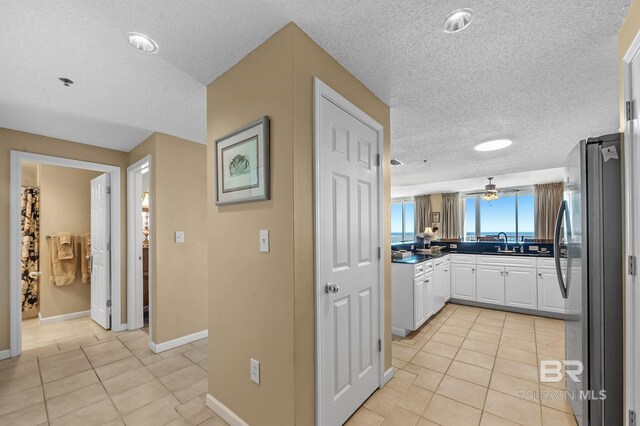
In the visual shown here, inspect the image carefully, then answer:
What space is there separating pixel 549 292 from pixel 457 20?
14.3 feet

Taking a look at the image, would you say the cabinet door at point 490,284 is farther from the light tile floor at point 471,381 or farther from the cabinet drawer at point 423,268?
the cabinet drawer at point 423,268

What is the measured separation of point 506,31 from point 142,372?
12.3 feet

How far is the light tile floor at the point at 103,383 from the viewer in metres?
1.90

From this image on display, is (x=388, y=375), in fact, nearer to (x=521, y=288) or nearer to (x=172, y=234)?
(x=172, y=234)

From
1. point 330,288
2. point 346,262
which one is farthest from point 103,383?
point 346,262

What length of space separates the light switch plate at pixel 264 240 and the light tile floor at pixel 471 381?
134 centimetres

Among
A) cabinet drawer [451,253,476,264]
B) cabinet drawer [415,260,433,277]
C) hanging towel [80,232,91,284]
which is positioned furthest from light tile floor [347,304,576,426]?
hanging towel [80,232,91,284]

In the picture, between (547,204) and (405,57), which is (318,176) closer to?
(405,57)

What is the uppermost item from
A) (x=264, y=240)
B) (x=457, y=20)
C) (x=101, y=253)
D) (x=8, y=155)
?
(x=457, y=20)

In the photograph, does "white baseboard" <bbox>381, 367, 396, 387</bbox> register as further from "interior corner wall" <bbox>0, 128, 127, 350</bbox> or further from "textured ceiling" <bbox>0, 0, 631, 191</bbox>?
"interior corner wall" <bbox>0, 128, 127, 350</bbox>

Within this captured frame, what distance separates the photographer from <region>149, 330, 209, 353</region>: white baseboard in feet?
9.44

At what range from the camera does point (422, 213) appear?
25.5 feet

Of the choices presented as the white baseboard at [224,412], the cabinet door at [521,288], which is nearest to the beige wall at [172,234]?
the white baseboard at [224,412]

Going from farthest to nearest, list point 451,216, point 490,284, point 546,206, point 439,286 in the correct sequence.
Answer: point 451,216
point 546,206
point 490,284
point 439,286
